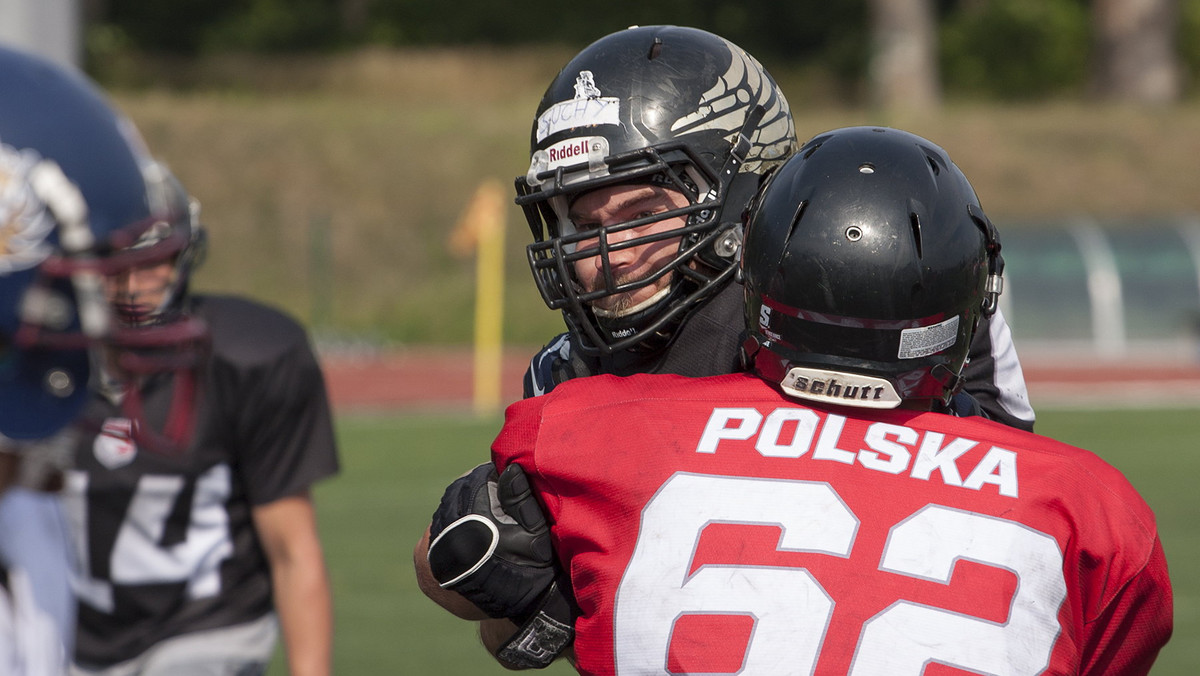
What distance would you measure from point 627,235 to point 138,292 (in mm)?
821

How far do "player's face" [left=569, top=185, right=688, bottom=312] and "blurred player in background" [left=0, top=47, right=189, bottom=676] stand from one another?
923mm

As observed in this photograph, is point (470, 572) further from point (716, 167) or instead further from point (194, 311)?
point (194, 311)

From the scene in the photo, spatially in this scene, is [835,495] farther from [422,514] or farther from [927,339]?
[422,514]

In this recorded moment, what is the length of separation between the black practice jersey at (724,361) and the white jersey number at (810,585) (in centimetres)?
49

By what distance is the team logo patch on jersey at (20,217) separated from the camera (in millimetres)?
1650

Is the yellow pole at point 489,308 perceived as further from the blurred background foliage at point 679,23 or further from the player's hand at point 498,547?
the blurred background foliage at point 679,23

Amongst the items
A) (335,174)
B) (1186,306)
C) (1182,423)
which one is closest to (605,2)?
(335,174)

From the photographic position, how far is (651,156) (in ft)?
8.38

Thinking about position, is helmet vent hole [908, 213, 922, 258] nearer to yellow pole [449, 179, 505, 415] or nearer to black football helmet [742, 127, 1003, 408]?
black football helmet [742, 127, 1003, 408]

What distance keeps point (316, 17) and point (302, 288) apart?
14.7 m

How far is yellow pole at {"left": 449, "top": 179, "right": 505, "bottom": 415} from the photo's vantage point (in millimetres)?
14180

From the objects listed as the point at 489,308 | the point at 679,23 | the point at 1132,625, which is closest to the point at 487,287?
the point at 489,308

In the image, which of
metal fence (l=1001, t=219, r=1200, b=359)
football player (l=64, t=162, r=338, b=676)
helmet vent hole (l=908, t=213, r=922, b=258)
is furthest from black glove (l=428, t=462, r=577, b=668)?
metal fence (l=1001, t=219, r=1200, b=359)

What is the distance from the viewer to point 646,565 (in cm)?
203
